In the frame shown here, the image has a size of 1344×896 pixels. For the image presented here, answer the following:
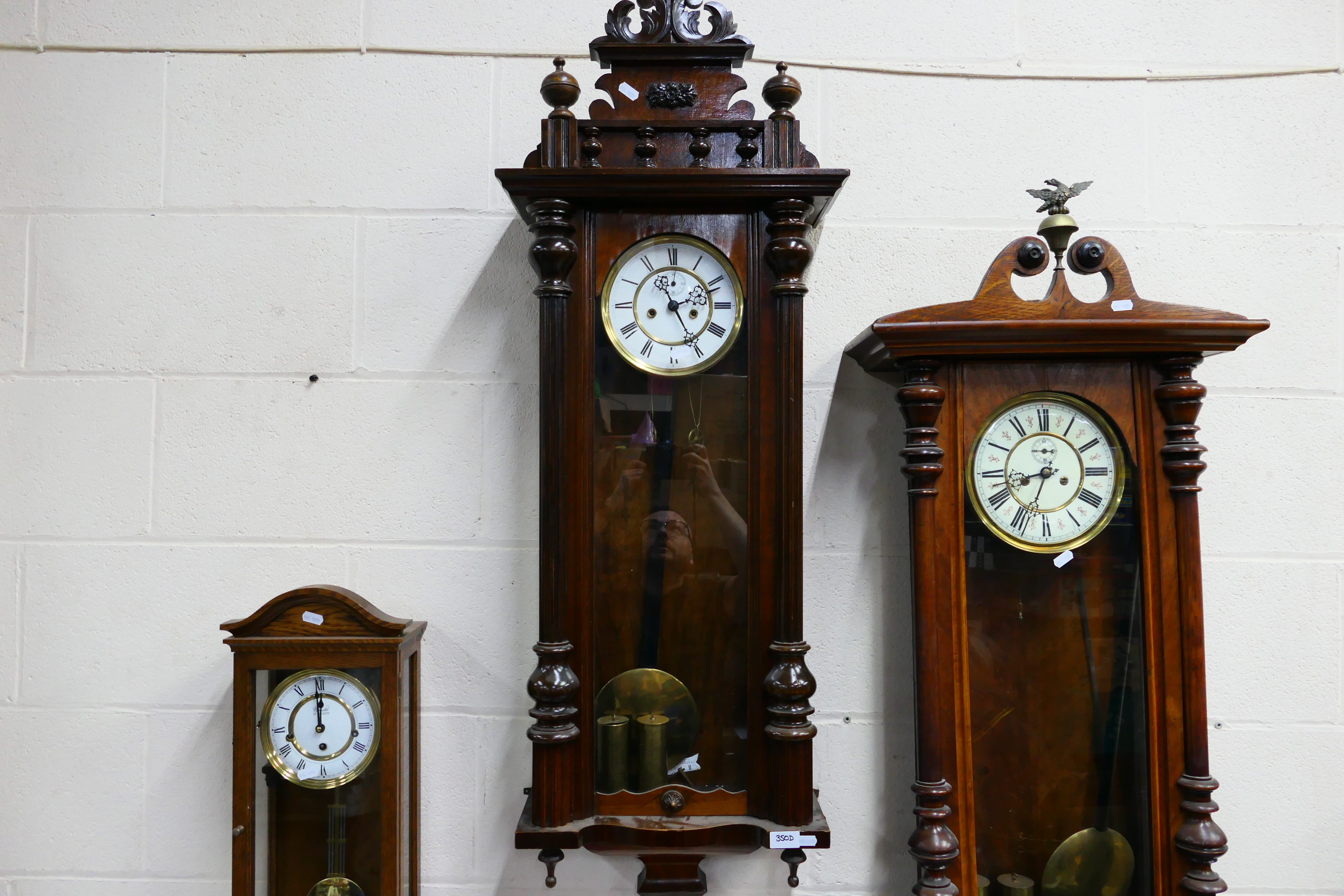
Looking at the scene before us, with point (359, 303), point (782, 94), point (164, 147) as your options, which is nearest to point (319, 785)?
point (359, 303)

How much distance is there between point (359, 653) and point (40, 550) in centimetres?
65

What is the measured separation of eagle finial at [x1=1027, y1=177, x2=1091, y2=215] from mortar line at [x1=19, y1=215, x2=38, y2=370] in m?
1.64

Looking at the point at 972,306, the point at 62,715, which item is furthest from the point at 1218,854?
the point at 62,715

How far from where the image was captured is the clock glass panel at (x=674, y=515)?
3.84ft

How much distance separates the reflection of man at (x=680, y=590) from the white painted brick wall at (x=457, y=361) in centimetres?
24

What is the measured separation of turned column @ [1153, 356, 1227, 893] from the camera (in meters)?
1.13

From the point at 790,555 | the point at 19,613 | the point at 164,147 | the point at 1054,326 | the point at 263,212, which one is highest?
the point at 164,147

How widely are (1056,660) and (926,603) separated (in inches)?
9.2

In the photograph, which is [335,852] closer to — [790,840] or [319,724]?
[319,724]

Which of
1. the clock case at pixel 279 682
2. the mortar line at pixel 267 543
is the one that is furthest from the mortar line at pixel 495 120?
the clock case at pixel 279 682

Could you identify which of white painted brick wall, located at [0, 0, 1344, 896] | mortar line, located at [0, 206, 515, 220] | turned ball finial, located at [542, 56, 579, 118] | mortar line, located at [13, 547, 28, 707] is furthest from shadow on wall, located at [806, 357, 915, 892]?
mortar line, located at [13, 547, 28, 707]

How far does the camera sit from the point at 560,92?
1150mm

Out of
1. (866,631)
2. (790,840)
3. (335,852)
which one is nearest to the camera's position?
(790,840)

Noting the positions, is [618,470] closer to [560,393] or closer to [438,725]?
[560,393]
